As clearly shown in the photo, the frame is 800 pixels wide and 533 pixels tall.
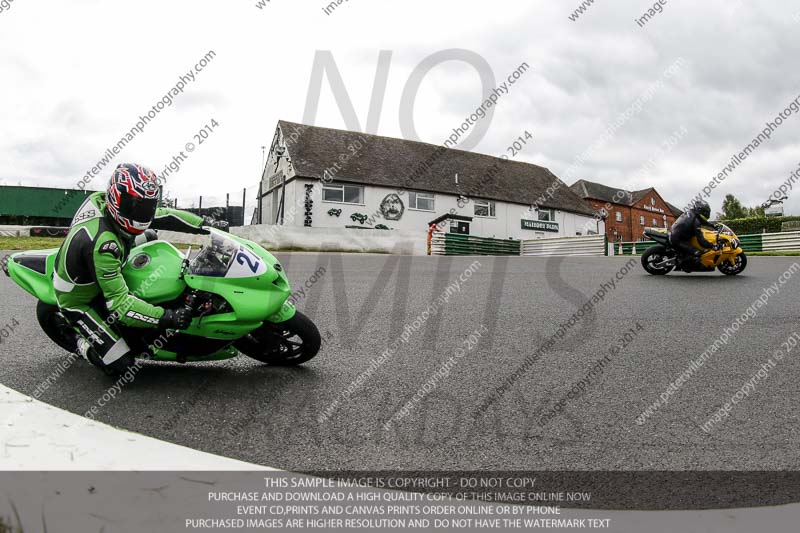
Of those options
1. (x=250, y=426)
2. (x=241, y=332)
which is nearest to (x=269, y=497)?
(x=250, y=426)

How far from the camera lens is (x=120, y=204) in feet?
12.1

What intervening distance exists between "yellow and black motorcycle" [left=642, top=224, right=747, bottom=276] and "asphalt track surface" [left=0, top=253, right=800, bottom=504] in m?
4.97

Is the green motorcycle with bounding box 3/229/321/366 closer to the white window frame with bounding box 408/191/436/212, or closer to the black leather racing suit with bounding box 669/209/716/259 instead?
the black leather racing suit with bounding box 669/209/716/259

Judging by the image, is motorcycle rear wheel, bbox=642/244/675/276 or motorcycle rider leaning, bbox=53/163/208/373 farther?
motorcycle rear wheel, bbox=642/244/675/276

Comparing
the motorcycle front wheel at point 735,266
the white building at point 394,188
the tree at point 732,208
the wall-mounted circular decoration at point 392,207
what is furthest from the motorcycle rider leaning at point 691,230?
the tree at point 732,208

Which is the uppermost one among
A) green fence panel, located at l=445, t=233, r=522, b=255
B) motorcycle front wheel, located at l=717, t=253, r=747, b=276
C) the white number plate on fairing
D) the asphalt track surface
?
the white number plate on fairing

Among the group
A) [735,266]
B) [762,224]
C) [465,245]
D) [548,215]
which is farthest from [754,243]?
[762,224]

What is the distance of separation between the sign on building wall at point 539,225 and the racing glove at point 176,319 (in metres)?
40.0

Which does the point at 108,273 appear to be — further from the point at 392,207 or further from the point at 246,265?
the point at 392,207

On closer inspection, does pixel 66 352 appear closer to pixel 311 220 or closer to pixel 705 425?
pixel 705 425

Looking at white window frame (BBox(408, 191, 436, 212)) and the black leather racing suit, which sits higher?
the black leather racing suit

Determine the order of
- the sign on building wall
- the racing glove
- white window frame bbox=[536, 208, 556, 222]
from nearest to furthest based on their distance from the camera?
the racing glove
the sign on building wall
white window frame bbox=[536, 208, 556, 222]

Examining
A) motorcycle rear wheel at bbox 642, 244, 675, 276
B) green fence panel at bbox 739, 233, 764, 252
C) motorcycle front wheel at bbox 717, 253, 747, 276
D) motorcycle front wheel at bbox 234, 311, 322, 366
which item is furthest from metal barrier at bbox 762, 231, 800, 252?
motorcycle front wheel at bbox 234, 311, 322, 366

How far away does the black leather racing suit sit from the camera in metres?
11.7
